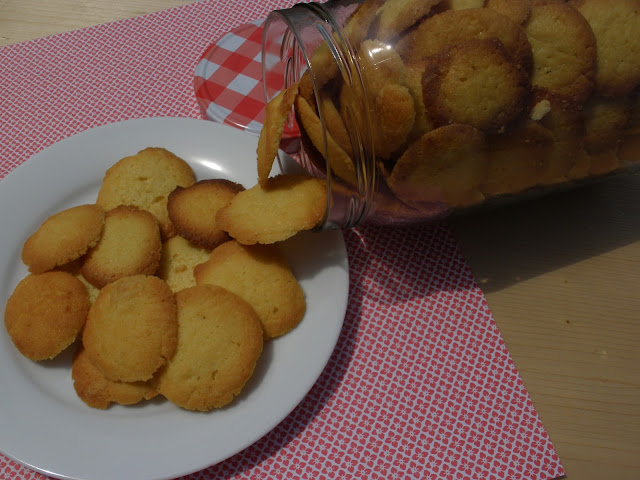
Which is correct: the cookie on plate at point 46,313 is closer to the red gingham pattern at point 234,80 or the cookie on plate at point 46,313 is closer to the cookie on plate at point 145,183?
the cookie on plate at point 145,183

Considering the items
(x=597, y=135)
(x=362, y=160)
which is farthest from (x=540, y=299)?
(x=362, y=160)

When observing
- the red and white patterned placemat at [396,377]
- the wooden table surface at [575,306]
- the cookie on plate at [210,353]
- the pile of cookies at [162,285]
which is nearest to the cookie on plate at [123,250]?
the pile of cookies at [162,285]

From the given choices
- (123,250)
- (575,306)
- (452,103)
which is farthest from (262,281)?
(575,306)

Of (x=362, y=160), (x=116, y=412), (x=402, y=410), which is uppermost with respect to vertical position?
(x=362, y=160)

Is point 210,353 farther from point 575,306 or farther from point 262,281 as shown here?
point 575,306

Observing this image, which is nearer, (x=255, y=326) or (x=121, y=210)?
(x=255, y=326)

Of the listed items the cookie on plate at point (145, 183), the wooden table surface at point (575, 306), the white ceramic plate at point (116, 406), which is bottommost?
the wooden table surface at point (575, 306)

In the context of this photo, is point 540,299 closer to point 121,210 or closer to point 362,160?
point 362,160
